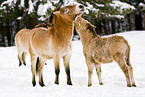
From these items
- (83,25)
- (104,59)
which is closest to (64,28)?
(83,25)

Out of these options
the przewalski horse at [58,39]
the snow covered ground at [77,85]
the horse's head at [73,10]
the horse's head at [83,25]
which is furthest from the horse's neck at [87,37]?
the snow covered ground at [77,85]

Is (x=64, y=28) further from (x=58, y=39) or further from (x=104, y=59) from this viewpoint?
(x=104, y=59)

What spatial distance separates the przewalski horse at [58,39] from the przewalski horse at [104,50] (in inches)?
20.4

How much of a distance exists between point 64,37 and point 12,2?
11.7m

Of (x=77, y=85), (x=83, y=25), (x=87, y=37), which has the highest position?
(x=83, y=25)

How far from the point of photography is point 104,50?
4887 millimetres

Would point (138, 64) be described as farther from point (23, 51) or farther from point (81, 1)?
point (81, 1)

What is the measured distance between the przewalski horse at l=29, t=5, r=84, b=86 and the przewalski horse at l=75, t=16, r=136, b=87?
519 millimetres

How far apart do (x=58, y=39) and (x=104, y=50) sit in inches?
43.6

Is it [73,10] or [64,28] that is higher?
[73,10]

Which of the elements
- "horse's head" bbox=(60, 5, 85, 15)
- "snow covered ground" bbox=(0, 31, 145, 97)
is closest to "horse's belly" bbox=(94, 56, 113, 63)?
"snow covered ground" bbox=(0, 31, 145, 97)

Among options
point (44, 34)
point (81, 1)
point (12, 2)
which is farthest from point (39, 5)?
point (44, 34)

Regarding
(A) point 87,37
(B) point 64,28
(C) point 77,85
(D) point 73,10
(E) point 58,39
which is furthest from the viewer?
(A) point 87,37

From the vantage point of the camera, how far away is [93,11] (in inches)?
600
